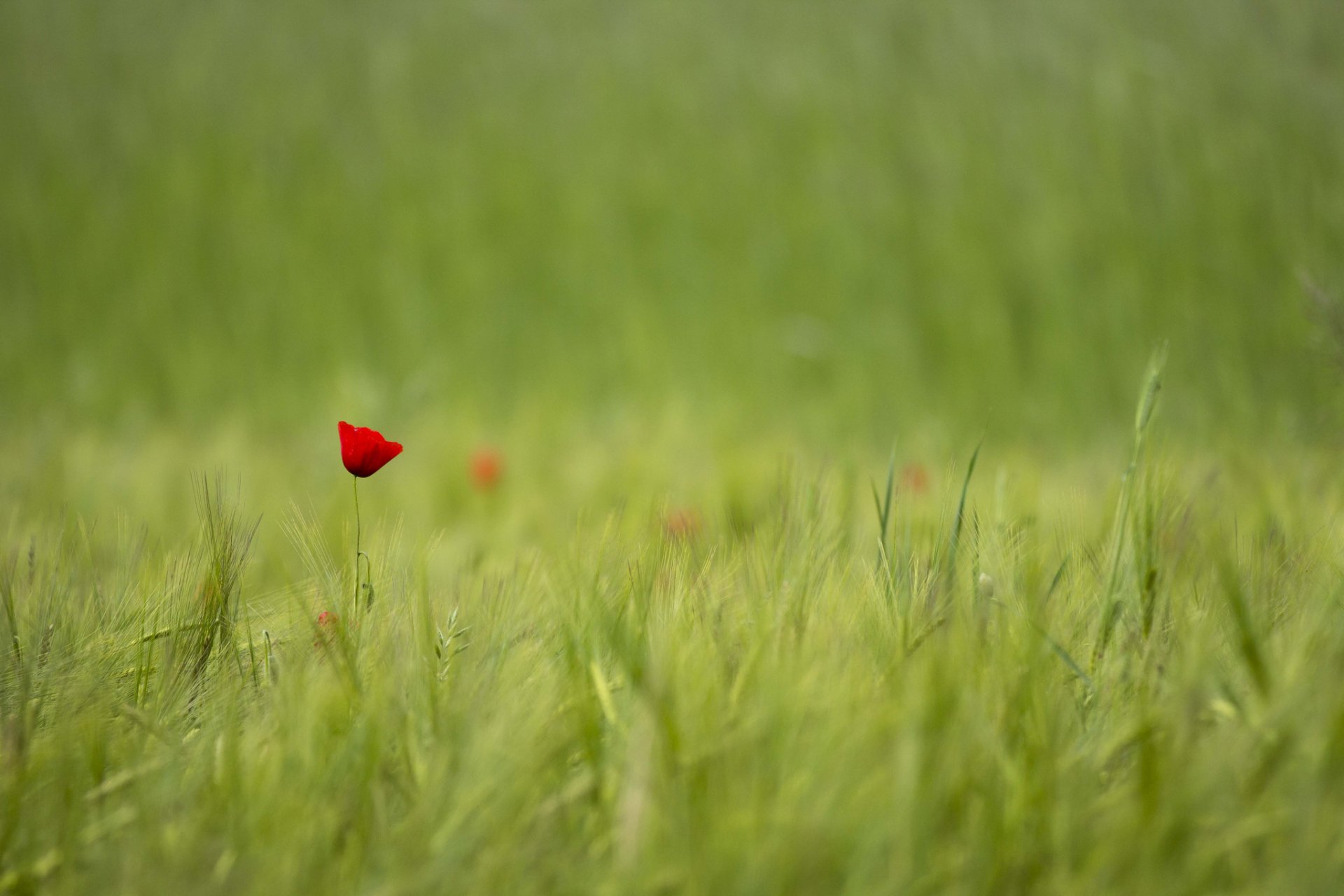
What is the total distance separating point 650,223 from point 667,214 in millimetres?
54

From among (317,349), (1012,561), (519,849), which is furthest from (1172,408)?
(317,349)

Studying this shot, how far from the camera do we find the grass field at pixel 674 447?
380 millimetres

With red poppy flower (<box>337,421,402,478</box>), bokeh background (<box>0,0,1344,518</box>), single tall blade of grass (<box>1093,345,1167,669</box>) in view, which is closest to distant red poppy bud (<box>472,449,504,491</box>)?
bokeh background (<box>0,0,1344,518</box>)

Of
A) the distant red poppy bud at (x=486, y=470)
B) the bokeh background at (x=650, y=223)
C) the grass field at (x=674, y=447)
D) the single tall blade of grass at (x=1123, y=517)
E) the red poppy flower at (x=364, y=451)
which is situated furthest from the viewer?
the bokeh background at (x=650, y=223)

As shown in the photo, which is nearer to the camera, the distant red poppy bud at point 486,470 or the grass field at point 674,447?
the grass field at point 674,447

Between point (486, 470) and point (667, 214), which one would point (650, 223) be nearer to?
point (667, 214)

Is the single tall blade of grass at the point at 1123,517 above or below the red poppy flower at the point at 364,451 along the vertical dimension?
below

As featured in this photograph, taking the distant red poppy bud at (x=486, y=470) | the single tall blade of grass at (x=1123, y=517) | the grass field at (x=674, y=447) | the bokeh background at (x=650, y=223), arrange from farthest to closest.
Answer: the bokeh background at (x=650, y=223), the distant red poppy bud at (x=486, y=470), the single tall blade of grass at (x=1123, y=517), the grass field at (x=674, y=447)

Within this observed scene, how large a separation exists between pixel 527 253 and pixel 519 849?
7.27 feet

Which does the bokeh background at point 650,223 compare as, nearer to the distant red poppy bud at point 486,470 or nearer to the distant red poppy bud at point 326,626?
the distant red poppy bud at point 486,470

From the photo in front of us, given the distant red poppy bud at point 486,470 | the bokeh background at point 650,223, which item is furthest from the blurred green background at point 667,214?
the distant red poppy bud at point 486,470

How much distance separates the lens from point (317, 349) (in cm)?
234

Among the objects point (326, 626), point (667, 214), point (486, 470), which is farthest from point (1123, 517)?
point (667, 214)

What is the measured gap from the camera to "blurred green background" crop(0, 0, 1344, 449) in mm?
1939
